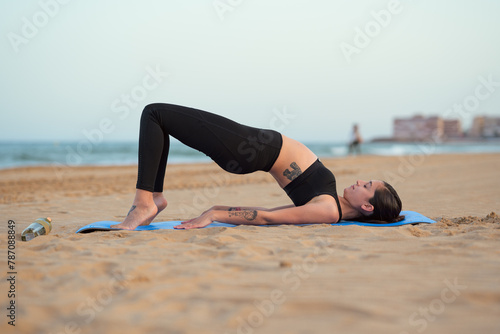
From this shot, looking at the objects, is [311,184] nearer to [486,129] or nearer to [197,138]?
[197,138]

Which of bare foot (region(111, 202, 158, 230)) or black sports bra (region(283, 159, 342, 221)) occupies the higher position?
black sports bra (region(283, 159, 342, 221))

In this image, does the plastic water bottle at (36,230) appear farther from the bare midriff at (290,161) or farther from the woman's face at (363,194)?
the woman's face at (363,194)

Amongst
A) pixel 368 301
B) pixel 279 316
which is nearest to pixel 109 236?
pixel 279 316

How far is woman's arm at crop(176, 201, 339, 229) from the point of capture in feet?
10.5

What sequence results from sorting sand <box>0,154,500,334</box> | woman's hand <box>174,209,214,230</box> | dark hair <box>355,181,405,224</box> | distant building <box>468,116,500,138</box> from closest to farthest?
1. sand <box>0,154,500,334</box>
2. woman's hand <box>174,209,214,230</box>
3. dark hair <box>355,181,405,224</box>
4. distant building <box>468,116,500,138</box>

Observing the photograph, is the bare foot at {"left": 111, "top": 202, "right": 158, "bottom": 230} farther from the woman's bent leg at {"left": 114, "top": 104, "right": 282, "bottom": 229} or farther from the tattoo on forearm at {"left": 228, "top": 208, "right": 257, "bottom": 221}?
the tattoo on forearm at {"left": 228, "top": 208, "right": 257, "bottom": 221}

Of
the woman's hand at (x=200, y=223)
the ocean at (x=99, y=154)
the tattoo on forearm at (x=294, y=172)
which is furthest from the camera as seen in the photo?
the ocean at (x=99, y=154)

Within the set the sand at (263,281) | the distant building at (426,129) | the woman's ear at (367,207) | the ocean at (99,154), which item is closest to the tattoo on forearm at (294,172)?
the sand at (263,281)

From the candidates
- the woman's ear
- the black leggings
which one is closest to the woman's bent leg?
the black leggings

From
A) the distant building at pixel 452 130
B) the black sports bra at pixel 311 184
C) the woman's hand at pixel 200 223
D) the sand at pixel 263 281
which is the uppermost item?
the black sports bra at pixel 311 184

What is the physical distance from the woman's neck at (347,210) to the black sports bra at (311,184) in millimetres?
189

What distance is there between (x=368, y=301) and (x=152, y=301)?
0.83 metres

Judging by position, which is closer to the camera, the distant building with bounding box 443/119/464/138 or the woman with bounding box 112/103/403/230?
the woman with bounding box 112/103/403/230

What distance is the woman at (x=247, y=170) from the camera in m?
2.98
